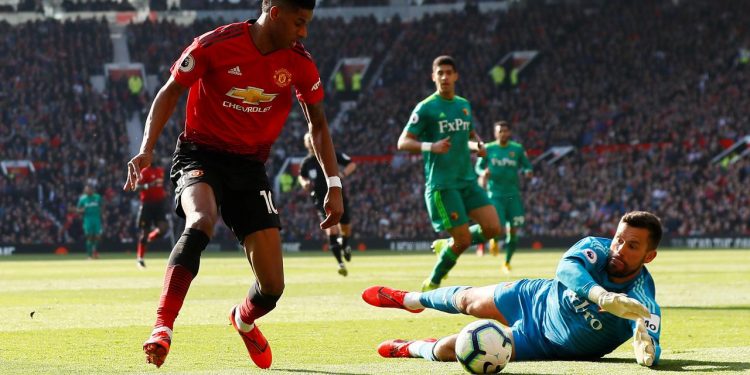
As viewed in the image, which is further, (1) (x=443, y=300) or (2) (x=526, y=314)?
(1) (x=443, y=300)

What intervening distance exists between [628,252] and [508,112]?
117 ft

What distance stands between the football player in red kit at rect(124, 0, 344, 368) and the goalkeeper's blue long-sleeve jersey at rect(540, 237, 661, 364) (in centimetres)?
142

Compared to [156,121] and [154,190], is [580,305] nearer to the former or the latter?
[156,121]

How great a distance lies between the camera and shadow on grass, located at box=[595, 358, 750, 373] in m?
6.36

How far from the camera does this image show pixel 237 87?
21.7ft

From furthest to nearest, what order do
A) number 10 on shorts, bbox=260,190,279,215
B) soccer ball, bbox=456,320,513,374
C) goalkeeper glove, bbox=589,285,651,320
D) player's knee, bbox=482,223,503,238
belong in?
1. player's knee, bbox=482,223,503,238
2. number 10 on shorts, bbox=260,190,279,215
3. soccer ball, bbox=456,320,513,374
4. goalkeeper glove, bbox=589,285,651,320

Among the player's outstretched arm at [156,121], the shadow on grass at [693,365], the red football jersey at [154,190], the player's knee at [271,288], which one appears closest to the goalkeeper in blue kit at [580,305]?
the shadow on grass at [693,365]

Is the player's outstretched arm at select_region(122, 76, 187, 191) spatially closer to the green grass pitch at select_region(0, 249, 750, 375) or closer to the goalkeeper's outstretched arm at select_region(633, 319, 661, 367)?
the green grass pitch at select_region(0, 249, 750, 375)

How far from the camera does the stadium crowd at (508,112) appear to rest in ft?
121

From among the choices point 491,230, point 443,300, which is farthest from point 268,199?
point 491,230

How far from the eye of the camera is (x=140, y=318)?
10469 mm

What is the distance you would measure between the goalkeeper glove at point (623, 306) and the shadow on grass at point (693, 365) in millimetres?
772

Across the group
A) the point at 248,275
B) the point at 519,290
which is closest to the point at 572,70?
the point at 248,275

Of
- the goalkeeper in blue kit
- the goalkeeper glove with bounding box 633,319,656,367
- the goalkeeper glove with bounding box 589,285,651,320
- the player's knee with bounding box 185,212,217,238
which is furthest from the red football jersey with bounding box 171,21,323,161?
the goalkeeper glove with bounding box 633,319,656,367
